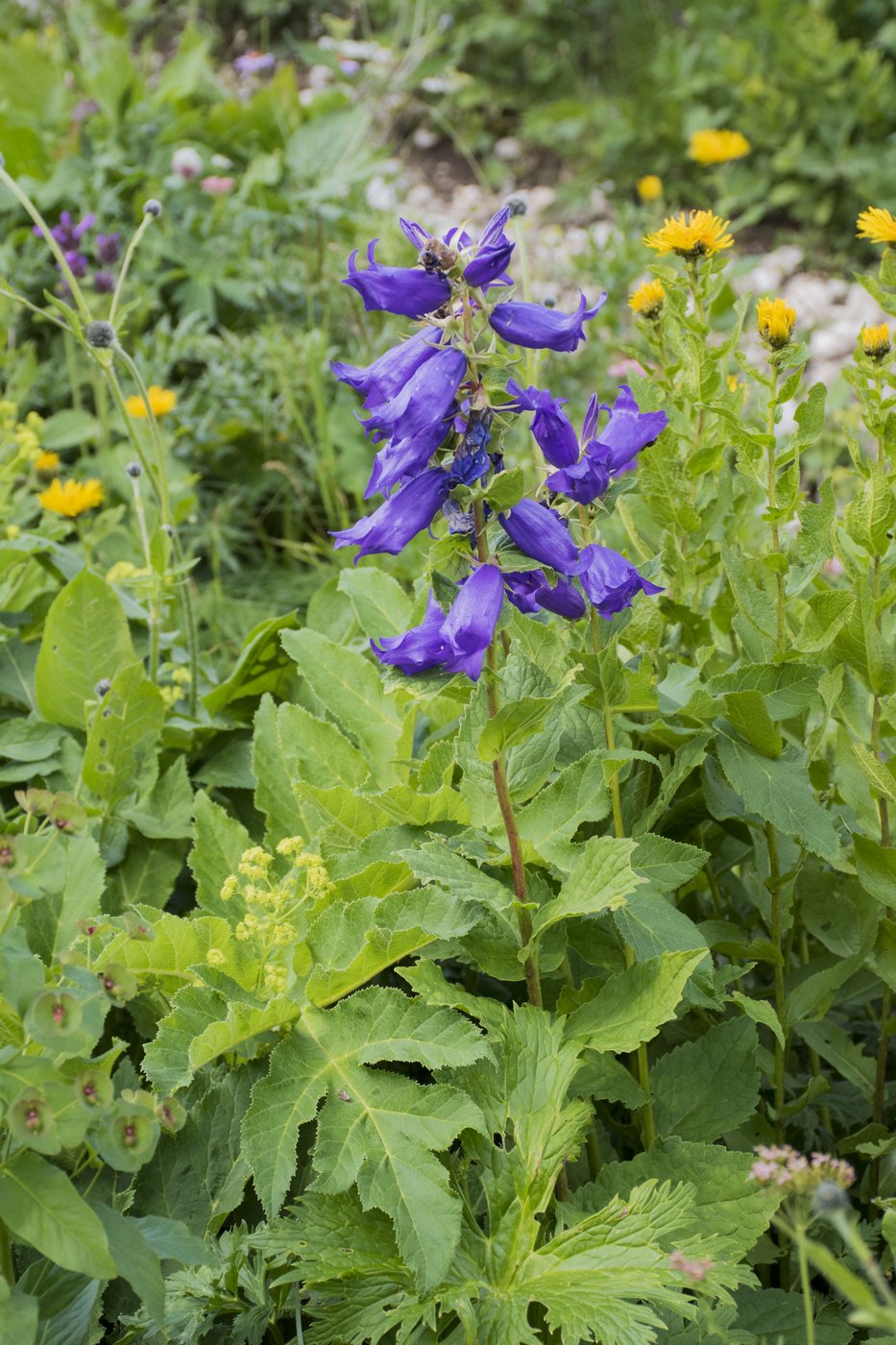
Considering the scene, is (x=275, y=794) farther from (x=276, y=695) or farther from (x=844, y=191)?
(x=844, y=191)

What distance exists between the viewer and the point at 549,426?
43.4 inches

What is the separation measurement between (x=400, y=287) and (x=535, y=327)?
0.12m

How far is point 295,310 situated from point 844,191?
2120 millimetres

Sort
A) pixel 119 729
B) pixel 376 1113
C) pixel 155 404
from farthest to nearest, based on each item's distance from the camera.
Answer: pixel 155 404 → pixel 119 729 → pixel 376 1113

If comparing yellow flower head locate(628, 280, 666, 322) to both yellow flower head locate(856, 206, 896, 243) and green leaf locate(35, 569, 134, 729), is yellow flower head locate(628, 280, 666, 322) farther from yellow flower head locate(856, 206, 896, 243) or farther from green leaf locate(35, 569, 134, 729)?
green leaf locate(35, 569, 134, 729)

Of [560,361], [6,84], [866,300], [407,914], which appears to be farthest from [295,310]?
[407,914]

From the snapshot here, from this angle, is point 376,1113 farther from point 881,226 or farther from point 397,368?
point 881,226

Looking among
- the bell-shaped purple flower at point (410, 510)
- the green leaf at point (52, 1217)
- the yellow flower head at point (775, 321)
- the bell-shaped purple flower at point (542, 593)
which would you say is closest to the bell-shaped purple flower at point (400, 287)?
the bell-shaped purple flower at point (410, 510)

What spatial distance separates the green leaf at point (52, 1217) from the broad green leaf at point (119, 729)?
0.74 meters

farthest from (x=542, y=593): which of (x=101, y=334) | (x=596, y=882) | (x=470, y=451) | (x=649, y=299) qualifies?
(x=101, y=334)

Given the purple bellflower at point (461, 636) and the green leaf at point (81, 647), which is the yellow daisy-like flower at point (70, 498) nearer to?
the green leaf at point (81, 647)

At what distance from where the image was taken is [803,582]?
130cm

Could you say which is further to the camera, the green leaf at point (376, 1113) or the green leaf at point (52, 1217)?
the green leaf at point (376, 1113)

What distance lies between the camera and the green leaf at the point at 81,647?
1814 mm
